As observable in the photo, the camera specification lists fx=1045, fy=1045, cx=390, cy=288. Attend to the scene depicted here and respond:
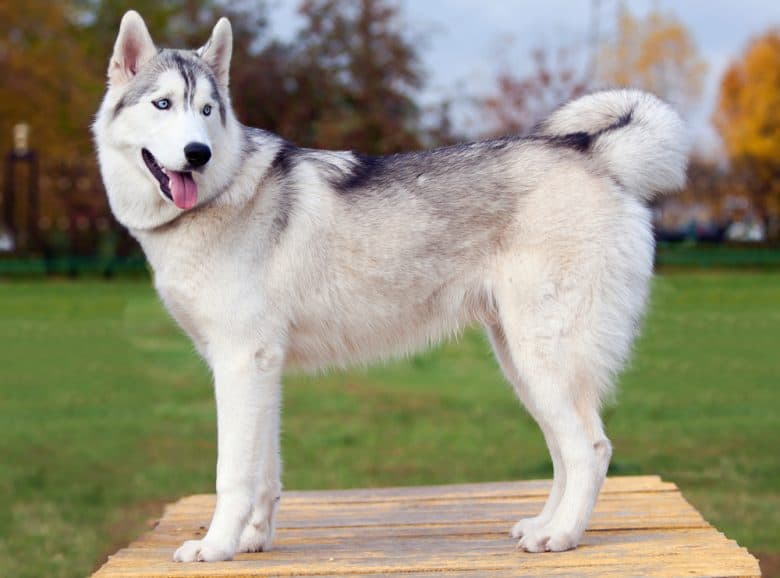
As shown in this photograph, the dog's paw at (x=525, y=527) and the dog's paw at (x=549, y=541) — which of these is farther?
the dog's paw at (x=525, y=527)

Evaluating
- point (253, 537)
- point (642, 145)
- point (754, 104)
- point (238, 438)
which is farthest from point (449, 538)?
point (754, 104)

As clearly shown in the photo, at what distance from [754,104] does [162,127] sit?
119ft

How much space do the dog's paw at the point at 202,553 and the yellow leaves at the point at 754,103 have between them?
110 ft

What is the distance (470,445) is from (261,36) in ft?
73.3

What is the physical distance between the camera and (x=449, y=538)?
4355 mm

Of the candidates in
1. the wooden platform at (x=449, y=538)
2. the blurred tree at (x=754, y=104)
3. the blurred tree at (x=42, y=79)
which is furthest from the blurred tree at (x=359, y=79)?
the wooden platform at (x=449, y=538)

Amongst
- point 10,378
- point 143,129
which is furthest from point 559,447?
point 10,378

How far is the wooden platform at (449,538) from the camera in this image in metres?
3.69

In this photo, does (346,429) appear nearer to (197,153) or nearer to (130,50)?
(130,50)

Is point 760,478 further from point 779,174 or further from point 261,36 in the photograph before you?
point 779,174

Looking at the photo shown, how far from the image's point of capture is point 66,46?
32250mm

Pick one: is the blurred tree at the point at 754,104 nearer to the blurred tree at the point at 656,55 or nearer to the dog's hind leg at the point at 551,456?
the blurred tree at the point at 656,55

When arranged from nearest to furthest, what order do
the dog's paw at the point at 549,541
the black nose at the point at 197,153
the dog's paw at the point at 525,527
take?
1. the black nose at the point at 197,153
2. the dog's paw at the point at 549,541
3. the dog's paw at the point at 525,527

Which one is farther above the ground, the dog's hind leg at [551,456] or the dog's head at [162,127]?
the dog's head at [162,127]
